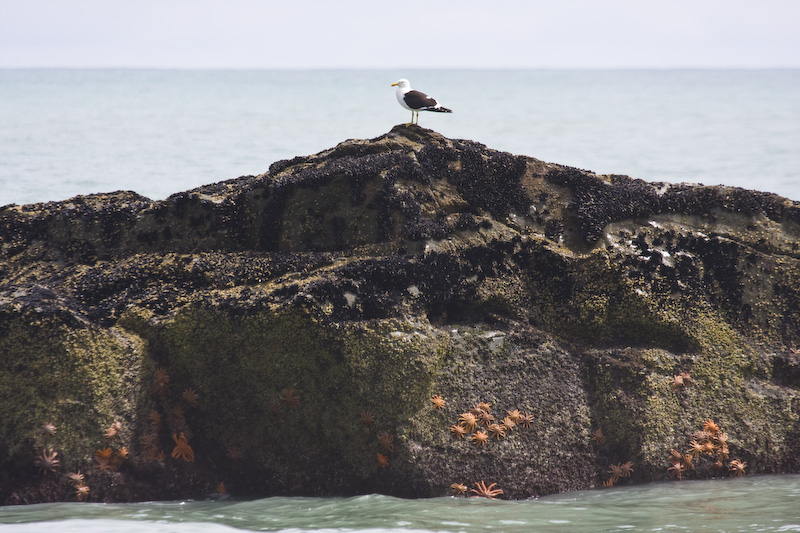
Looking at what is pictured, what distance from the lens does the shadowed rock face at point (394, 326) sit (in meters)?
7.33

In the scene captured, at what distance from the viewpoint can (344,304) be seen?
749 cm

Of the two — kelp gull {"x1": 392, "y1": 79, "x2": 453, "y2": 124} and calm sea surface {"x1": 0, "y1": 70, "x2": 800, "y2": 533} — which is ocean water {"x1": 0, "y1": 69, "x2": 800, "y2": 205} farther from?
kelp gull {"x1": 392, "y1": 79, "x2": 453, "y2": 124}

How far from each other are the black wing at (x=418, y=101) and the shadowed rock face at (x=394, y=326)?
1181 millimetres

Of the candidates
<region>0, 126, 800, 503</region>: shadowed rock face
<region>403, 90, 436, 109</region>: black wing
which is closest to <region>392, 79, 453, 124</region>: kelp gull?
<region>403, 90, 436, 109</region>: black wing

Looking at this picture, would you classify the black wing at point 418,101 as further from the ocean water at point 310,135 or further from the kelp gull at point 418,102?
the ocean water at point 310,135

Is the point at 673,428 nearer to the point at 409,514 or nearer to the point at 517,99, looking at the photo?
the point at 409,514

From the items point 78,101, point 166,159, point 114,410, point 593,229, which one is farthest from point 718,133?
point 78,101

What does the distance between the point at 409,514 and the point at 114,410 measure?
3.12 meters

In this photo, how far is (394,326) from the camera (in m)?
7.52

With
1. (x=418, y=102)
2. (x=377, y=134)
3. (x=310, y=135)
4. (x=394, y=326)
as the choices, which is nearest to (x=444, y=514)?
(x=394, y=326)

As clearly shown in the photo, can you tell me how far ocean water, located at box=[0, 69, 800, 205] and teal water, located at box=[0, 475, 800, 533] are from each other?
8323mm

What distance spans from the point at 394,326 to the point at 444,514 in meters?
1.91

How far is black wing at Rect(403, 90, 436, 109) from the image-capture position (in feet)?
34.3

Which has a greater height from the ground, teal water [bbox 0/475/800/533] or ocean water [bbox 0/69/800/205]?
ocean water [bbox 0/69/800/205]
